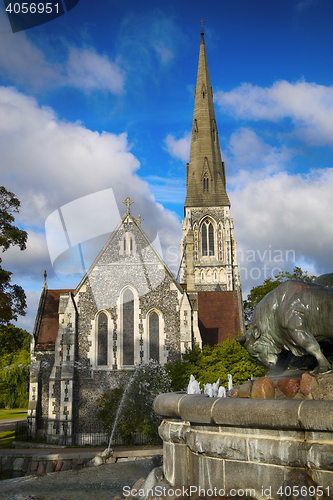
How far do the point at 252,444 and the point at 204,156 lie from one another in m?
62.8

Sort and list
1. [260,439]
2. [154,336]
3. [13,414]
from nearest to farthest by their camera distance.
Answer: [260,439] → [154,336] → [13,414]

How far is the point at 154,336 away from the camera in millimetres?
20688

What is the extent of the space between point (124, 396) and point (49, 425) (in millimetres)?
3765

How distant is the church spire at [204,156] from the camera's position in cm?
6238

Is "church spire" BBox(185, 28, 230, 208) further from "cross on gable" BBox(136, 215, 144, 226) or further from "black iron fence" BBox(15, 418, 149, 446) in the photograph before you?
"black iron fence" BBox(15, 418, 149, 446)

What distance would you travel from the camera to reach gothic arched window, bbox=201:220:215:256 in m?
59.7

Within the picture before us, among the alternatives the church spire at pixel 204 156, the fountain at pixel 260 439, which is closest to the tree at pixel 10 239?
the fountain at pixel 260 439

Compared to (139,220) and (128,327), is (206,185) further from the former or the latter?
(128,327)

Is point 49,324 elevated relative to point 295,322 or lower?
elevated

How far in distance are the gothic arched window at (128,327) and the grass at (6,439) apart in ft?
20.9

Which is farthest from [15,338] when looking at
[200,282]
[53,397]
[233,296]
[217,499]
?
[200,282]

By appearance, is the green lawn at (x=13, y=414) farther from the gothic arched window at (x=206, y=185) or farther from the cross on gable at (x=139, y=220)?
the gothic arched window at (x=206, y=185)

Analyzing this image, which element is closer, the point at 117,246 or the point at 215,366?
the point at 215,366

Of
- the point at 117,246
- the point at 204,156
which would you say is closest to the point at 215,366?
the point at 117,246
